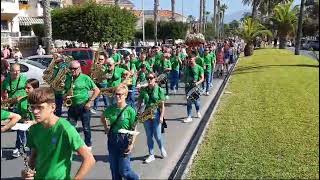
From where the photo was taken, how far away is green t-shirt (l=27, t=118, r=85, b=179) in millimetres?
4160

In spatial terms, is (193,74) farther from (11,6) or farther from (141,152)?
(11,6)

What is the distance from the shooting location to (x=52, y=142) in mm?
4203

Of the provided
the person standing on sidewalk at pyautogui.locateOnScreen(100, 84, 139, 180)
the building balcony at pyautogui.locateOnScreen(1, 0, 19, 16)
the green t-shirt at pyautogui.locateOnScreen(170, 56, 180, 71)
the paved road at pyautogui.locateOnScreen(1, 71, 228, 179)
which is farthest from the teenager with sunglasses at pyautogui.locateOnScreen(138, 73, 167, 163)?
the building balcony at pyautogui.locateOnScreen(1, 0, 19, 16)

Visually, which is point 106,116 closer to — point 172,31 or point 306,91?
point 306,91

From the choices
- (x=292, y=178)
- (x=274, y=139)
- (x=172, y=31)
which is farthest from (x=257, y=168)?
(x=172, y=31)

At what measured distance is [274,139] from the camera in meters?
10.1

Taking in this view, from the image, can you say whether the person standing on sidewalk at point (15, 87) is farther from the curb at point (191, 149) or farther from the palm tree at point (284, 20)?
the palm tree at point (284, 20)

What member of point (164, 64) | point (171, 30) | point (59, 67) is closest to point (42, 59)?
point (164, 64)

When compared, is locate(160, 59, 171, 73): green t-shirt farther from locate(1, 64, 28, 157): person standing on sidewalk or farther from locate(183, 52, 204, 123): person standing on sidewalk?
locate(1, 64, 28, 157): person standing on sidewalk

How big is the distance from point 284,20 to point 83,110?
53846mm

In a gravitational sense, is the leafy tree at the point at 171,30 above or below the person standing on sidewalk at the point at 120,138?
above

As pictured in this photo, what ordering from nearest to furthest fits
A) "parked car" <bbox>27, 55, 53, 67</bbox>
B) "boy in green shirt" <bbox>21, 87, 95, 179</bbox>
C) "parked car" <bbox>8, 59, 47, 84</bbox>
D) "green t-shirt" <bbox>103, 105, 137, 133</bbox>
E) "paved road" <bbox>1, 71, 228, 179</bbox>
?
"boy in green shirt" <bbox>21, 87, 95, 179</bbox>
"green t-shirt" <bbox>103, 105, 137, 133</bbox>
"paved road" <bbox>1, 71, 228, 179</bbox>
"parked car" <bbox>8, 59, 47, 84</bbox>
"parked car" <bbox>27, 55, 53, 67</bbox>

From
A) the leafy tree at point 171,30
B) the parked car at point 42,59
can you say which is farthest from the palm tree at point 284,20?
the parked car at point 42,59

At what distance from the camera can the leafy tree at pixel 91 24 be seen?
36.9m
